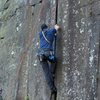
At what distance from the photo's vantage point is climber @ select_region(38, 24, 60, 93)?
37.4 feet

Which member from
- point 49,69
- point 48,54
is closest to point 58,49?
point 48,54

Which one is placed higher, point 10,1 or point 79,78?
point 10,1

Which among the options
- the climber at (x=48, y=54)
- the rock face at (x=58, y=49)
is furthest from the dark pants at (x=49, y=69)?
the rock face at (x=58, y=49)

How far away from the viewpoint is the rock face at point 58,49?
1073cm

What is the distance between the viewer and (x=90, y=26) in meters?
10.9

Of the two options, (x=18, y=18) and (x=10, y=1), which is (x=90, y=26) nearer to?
(x=18, y=18)

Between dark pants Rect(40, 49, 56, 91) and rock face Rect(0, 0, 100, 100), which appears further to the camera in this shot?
dark pants Rect(40, 49, 56, 91)

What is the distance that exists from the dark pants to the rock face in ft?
0.54

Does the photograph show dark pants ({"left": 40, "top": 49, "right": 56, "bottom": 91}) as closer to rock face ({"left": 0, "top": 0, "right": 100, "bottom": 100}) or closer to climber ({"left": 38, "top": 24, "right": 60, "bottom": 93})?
climber ({"left": 38, "top": 24, "right": 60, "bottom": 93})

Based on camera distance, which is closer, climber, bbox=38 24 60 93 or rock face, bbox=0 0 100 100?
rock face, bbox=0 0 100 100

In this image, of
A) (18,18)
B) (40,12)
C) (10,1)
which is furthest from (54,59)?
(10,1)

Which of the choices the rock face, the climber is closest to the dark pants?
the climber

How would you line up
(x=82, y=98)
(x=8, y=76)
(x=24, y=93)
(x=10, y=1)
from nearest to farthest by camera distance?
(x=82, y=98) < (x=24, y=93) < (x=8, y=76) < (x=10, y=1)

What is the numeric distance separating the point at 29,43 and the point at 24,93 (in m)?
1.55
